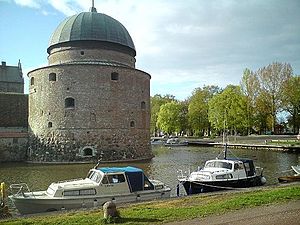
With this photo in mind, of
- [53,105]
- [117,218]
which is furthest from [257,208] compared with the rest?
[53,105]

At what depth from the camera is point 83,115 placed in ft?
91.5

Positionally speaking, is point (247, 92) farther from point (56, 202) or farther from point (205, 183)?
point (56, 202)

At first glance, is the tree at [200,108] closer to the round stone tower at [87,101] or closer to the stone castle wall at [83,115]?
the round stone tower at [87,101]

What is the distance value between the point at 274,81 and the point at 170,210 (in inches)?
1478

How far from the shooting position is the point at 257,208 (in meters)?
8.67

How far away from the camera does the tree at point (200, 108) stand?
60.8m

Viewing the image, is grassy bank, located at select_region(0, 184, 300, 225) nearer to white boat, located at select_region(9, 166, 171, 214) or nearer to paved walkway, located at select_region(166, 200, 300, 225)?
paved walkway, located at select_region(166, 200, 300, 225)

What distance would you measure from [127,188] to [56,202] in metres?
2.59

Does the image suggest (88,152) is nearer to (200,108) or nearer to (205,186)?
(205,186)

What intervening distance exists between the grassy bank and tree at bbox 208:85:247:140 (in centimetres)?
4020

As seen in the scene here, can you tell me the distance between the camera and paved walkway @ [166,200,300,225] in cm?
739

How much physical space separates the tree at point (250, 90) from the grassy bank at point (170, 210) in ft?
132

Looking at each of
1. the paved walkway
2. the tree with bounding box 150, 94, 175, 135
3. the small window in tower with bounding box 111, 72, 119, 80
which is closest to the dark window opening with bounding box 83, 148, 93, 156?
the small window in tower with bounding box 111, 72, 119, 80

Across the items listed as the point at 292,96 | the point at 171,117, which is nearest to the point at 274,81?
the point at 292,96
